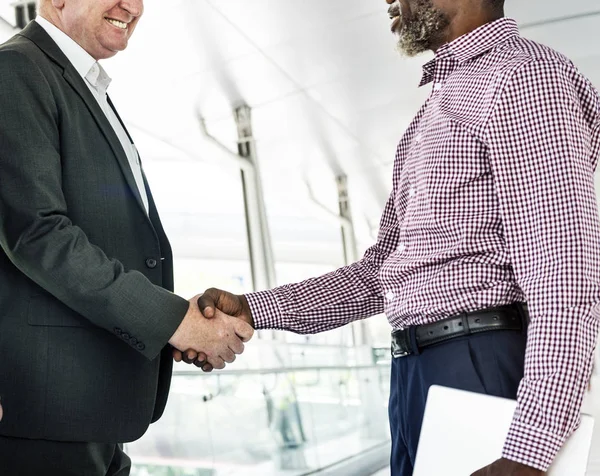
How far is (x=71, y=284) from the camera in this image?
2166 mm

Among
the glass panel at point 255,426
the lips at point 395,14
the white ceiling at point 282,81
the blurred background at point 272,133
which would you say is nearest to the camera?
the lips at point 395,14

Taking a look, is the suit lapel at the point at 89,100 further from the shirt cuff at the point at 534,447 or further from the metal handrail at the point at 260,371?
the metal handrail at the point at 260,371

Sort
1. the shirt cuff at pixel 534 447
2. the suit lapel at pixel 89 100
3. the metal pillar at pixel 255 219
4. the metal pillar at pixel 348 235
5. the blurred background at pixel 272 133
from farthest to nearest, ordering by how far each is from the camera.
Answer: the metal pillar at pixel 348 235
the metal pillar at pixel 255 219
the blurred background at pixel 272 133
the suit lapel at pixel 89 100
the shirt cuff at pixel 534 447

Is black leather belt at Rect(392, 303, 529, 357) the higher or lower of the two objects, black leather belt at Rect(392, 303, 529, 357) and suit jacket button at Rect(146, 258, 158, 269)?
the lower

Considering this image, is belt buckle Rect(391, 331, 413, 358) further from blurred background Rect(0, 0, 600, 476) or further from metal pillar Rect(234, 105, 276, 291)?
metal pillar Rect(234, 105, 276, 291)

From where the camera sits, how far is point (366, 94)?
30.2 feet

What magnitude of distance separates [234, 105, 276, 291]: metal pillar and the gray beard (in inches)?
281

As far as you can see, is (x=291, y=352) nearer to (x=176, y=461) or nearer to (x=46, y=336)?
(x=176, y=461)

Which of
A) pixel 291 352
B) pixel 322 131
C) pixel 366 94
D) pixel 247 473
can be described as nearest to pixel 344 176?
pixel 322 131

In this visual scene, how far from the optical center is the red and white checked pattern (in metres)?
1.67

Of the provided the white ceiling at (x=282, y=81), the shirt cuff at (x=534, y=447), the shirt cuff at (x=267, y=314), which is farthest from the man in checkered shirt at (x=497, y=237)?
the white ceiling at (x=282, y=81)

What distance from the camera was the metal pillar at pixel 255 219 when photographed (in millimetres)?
9769

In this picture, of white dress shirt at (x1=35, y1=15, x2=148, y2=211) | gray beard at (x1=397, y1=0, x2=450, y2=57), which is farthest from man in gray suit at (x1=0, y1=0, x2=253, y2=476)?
gray beard at (x1=397, y1=0, x2=450, y2=57)

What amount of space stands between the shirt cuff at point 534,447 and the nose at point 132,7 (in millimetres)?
1937
